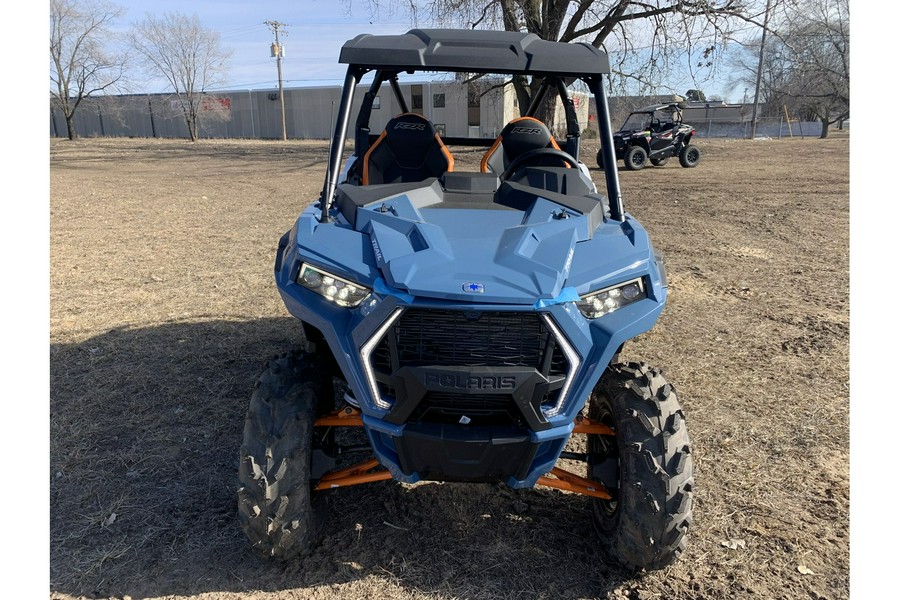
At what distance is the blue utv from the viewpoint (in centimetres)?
230

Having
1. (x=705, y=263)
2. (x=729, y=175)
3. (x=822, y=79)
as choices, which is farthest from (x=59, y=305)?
(x=822, y=79)

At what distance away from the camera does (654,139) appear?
19016 mm

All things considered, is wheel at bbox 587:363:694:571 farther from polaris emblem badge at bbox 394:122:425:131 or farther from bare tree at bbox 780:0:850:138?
bare tree at bbox 780:0:850:138

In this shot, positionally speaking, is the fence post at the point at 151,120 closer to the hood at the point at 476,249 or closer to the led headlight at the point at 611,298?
the hood at the point at 476,249

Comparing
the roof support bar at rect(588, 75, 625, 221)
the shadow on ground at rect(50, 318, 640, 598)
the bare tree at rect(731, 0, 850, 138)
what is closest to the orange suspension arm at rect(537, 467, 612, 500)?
the shadow on ground at rect(50, 318, 640, 598)

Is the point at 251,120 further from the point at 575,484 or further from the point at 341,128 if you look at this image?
the point at 575,484

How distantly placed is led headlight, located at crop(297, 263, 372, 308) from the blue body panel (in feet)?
0.08

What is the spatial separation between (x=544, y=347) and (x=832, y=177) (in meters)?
16.5

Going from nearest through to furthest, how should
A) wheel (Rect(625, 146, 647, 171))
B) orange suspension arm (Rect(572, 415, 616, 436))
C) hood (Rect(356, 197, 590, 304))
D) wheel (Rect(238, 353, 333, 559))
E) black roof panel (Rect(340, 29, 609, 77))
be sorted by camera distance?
hood (Rect(356, 197, 590, 304))
wheel (Rect(238, 353, 333, 559))
orange suspension arm (Rect(572, 415, 616, 436))
black roof panel (Rect(340, 29, 609, 77))
wheel (Rect(625, 146, 647, 171))

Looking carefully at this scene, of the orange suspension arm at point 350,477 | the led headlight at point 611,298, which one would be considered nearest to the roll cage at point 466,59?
the led headlight at point 611,298

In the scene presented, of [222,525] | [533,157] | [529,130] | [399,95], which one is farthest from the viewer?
[399,95]

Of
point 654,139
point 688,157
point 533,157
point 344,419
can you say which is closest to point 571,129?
point 533,157

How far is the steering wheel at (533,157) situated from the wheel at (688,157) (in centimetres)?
1771

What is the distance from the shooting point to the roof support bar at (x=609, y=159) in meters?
3.11
